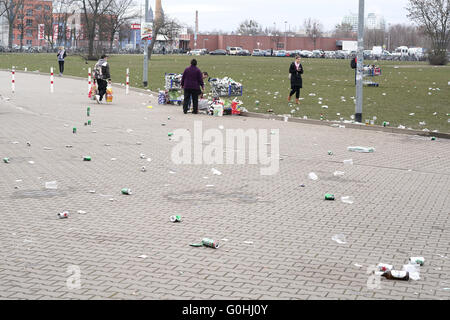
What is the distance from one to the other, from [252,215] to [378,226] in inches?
58.0

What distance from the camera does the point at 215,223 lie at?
25.8 feet

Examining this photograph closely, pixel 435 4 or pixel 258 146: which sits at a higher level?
pixel 435 4

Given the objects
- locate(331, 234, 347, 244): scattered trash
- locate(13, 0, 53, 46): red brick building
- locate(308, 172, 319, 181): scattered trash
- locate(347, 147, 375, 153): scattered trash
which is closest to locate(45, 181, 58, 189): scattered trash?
locate(308, 172, 319, 181): scattered trash

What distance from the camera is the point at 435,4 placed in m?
66.9

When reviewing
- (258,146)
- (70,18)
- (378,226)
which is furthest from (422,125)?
(70,18)

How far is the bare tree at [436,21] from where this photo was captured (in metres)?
66.7

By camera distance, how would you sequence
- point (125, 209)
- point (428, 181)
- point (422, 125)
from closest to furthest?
point (125, 209), point (428, 181), point (422, 125)

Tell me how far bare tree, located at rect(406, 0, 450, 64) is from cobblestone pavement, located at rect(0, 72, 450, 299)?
56101 mm

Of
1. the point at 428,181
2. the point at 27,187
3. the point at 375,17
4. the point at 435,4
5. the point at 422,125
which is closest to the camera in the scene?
the point at 27,187

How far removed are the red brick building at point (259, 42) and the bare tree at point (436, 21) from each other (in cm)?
8331

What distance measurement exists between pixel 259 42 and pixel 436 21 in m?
88.8

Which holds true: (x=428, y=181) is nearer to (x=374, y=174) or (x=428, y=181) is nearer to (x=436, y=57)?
(x=374, y=174)

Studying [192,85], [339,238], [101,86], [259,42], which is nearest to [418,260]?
[339,238]
